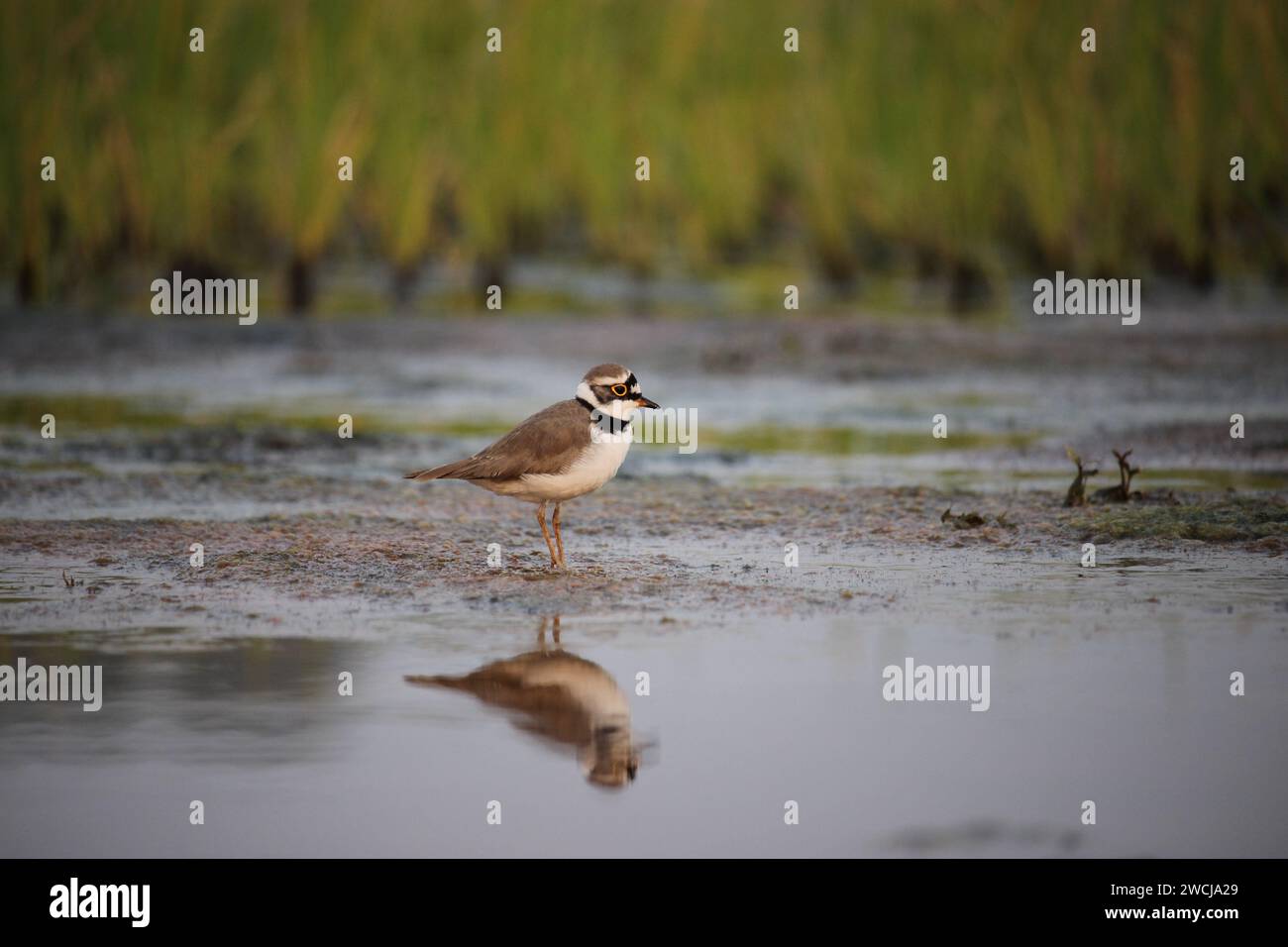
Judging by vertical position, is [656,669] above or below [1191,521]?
below

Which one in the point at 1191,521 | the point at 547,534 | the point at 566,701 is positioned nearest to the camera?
the point at 566,701

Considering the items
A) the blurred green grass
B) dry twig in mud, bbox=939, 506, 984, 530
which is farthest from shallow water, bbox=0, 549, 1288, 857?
the blurred green grass

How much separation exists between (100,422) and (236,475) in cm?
228

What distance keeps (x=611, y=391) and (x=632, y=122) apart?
9260 millimetres

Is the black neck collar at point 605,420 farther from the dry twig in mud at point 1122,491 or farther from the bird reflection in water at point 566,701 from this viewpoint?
the dry twig in mud at point 1122,491

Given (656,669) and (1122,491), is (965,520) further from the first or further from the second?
(656,669)

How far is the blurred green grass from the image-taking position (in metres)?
14.8

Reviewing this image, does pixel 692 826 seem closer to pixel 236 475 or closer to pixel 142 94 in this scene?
pixel 236 475

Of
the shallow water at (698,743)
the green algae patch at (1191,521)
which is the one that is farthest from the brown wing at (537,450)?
the green algae patch at (1191,521)

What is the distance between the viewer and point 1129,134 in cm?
1491

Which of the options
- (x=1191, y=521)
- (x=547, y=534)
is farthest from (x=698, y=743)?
(x=1191, y=521)

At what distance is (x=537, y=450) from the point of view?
696 centimetres
